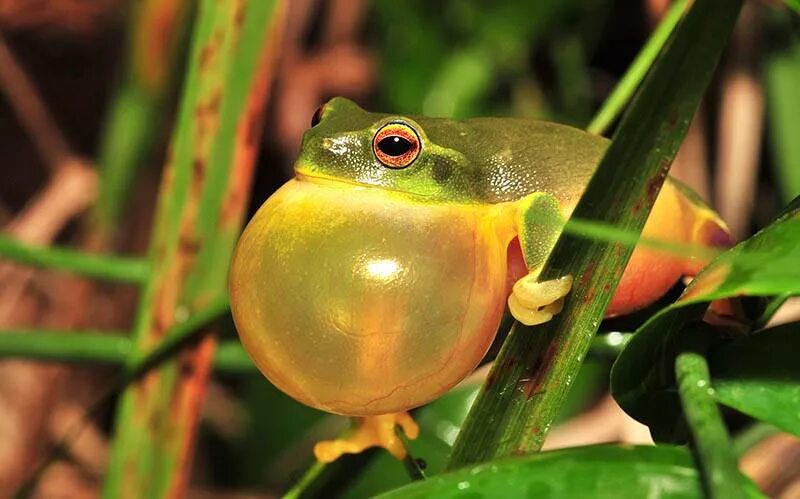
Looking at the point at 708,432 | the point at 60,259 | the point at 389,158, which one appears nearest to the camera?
the point at 708,432

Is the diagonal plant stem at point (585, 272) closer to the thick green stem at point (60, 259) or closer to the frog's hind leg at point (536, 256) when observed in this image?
the frog's hind leg at point (536, 256)

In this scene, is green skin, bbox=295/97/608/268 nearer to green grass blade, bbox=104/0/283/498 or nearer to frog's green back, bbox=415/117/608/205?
frog's green back, bbox=415/117/608/205

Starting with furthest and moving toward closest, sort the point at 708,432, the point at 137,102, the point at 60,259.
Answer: the point at 137,102, the point at 60,259, the point at 708,432

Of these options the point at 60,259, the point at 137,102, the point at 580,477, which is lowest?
the point at 137,102

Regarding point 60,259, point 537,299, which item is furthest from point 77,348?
point 537,299

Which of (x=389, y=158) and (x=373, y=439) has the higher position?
(x=389, y=158)

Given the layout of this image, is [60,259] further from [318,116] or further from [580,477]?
[580,477]

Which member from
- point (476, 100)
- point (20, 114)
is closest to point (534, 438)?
point (476, 100)

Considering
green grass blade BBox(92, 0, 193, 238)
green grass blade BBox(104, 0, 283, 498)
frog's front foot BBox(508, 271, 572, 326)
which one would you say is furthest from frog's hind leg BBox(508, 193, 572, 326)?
green grass blade BBox(92, 0, 193, 238)
